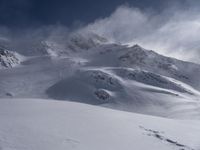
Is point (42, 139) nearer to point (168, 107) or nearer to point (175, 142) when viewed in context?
point (175, 142)

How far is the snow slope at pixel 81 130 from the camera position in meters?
26.4

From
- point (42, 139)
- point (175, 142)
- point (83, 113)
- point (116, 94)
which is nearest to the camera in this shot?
point (42, 139)

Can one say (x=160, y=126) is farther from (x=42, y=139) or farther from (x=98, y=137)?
(x=42, y=139)

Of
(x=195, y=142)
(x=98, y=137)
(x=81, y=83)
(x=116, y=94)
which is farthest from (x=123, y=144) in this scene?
(x=81, y=83)

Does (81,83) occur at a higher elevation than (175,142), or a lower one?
higher

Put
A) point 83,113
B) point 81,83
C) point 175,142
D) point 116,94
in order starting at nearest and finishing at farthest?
point 175,142, point 83,113, point 116,94, point 81,83

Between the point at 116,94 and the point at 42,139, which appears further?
the point at 116,94

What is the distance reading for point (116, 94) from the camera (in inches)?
6983

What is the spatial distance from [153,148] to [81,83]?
16222 cm

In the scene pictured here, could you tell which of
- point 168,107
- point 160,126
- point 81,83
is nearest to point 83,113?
point 160,126

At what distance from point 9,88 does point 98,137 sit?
154039mm

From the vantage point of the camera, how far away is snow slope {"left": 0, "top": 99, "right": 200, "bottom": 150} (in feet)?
86.6

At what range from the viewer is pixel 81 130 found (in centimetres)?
3072

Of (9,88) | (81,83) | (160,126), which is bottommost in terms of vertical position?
(160,126)
